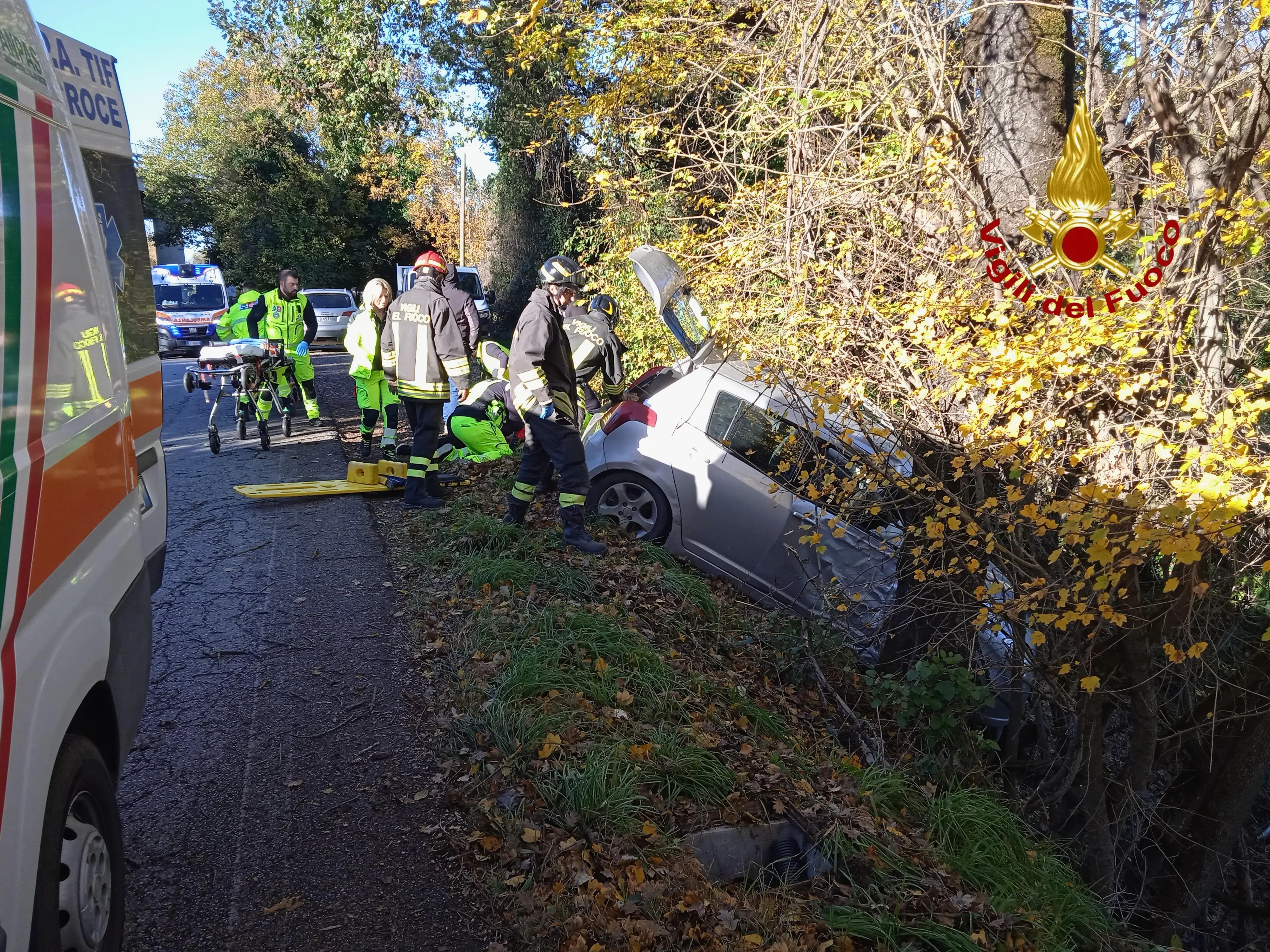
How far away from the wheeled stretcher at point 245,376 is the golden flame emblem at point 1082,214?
26.4ft

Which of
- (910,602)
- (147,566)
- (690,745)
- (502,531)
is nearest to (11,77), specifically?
(147,566)

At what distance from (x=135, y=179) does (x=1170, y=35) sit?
18.7 ft

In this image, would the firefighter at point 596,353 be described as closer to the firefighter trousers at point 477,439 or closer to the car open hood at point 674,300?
the car open hood at point 674,300

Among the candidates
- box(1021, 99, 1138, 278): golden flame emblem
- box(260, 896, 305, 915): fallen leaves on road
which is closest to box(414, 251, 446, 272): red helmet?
box(1021, 99, 1138, 278): golden flame emblem

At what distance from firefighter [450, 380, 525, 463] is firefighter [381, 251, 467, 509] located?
4.38 ft

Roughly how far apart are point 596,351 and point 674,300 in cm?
151

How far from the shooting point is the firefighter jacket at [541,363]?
20.9ft

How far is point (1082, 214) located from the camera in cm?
499

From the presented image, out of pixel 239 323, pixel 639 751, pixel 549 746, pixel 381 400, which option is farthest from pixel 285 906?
pixel 239 323

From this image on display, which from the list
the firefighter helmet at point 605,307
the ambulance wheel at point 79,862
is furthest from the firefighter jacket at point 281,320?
the ambulance wheel at point 79,862

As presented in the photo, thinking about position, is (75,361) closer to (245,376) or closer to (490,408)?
(490,408)

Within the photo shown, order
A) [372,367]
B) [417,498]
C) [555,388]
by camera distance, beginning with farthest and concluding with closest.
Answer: [372,367] → [417,498] → [555,388]

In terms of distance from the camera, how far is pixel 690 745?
4.21m

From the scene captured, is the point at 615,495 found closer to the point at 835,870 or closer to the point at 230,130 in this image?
the point at 835,870
